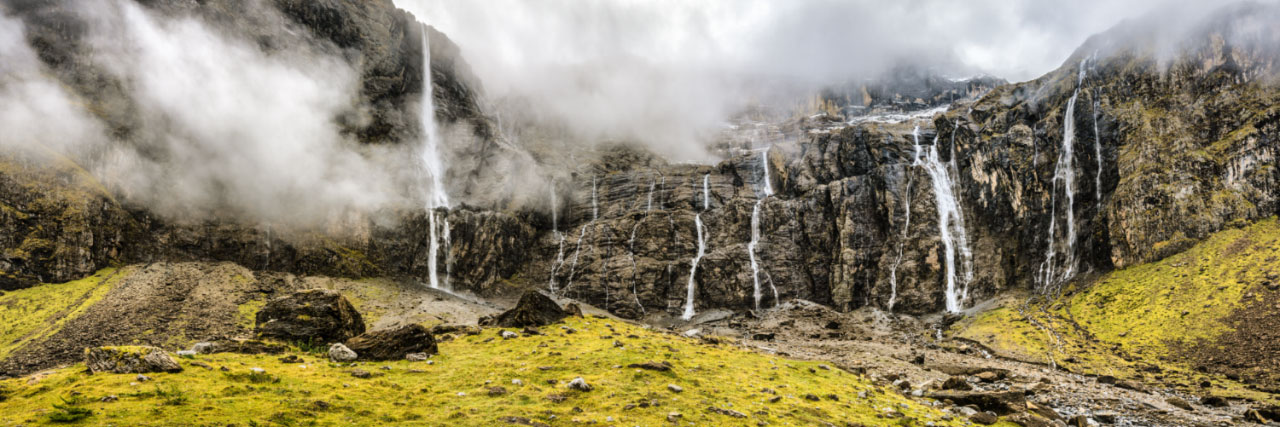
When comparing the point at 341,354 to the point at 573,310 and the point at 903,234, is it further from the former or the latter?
the point at 903,234

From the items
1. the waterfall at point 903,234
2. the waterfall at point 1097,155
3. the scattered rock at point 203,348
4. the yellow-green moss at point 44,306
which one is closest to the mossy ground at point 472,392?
the scattered rock at point 203,348

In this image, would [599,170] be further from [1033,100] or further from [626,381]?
[626,381]

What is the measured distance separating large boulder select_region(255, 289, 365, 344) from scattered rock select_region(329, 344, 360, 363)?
4154mm

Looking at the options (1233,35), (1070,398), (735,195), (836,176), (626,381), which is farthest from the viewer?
(735,195)

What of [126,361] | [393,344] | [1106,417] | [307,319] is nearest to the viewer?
[126,361]

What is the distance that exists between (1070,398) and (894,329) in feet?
157

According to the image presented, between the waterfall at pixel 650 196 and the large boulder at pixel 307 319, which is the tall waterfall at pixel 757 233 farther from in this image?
the large boulder at pixel 307 319

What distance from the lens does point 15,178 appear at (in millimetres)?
74875

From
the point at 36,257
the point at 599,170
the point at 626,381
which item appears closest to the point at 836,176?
the point at 599,170

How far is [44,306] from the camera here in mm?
70062

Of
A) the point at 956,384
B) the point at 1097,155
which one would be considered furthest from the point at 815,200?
the point at 956,384

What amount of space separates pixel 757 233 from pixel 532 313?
252ft

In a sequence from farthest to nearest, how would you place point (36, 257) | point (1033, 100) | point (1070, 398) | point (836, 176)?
point (836, 176), point (1033, 100), point (36, 257), point (1070, 398)

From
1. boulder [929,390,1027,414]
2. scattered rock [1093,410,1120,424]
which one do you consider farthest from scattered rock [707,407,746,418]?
scattered rock [1093,410,1120,424]
